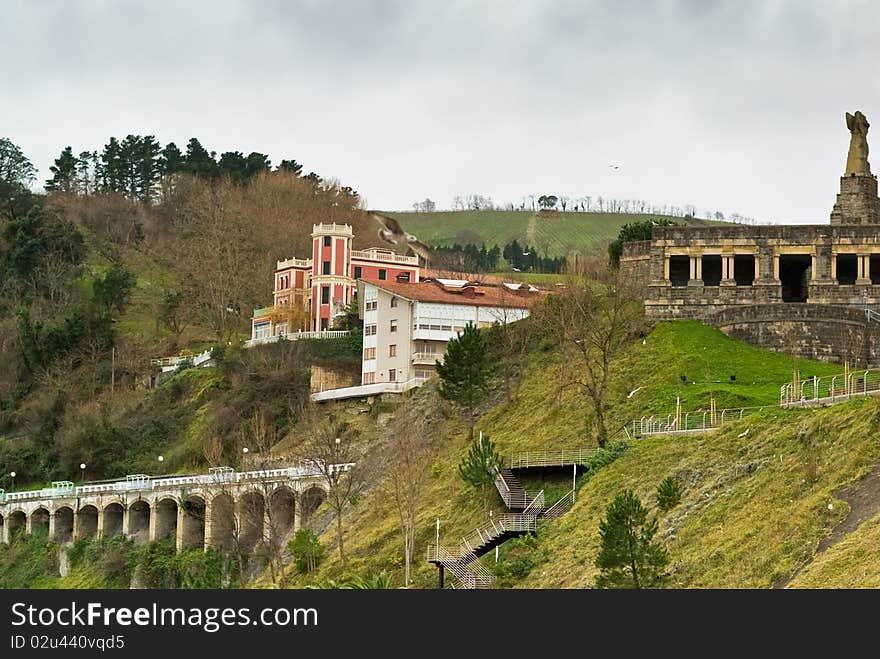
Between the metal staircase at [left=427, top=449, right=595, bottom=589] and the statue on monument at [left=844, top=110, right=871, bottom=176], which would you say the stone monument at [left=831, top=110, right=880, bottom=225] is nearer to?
the statue on monument at [left=844, top=110, right=871, bottom=176]

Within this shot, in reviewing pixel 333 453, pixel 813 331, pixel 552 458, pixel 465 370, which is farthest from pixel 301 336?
pixel 552 458

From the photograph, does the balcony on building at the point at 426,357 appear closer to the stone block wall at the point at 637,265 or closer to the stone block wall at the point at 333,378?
the stone block wall at the point at 333,378

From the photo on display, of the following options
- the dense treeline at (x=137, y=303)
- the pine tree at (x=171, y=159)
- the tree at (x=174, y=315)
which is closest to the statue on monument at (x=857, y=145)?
the dense treeline at (x=137, y=303)

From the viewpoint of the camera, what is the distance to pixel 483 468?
200 feet

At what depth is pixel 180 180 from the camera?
493 ft

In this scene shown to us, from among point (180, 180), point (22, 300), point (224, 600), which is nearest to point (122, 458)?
point (22, 300)

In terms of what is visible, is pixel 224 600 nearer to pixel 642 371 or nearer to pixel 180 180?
pixel 642 371

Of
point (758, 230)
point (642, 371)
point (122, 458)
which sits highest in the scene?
point (758, 230)

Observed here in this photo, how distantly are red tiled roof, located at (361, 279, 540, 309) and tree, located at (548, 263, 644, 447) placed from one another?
10.5 metres

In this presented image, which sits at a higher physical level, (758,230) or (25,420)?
(758,230)

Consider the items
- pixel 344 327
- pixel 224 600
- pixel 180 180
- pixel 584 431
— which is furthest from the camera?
pixel 180 180

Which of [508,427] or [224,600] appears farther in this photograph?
[508,427]

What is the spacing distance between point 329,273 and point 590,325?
3389 cm

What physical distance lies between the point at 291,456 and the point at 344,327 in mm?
13248
